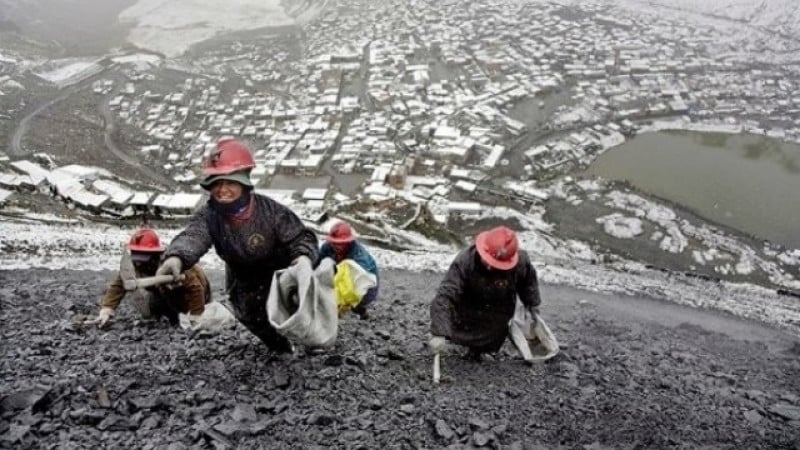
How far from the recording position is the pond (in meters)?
19.4

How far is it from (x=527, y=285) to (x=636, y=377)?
2083 millimetres

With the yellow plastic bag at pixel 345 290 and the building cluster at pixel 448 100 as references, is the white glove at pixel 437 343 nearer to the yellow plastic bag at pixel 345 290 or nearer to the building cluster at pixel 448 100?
the yellow plastic bag at pixel 345 290

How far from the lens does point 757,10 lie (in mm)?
37031

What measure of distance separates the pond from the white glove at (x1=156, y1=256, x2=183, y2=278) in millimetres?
20486

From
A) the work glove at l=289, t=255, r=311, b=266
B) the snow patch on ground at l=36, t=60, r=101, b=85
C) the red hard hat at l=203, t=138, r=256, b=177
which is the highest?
the red hard hat at l=203, t=138, r=256, b=177

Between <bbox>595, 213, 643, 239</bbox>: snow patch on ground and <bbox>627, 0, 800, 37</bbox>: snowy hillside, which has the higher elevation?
<bbox>627, 0, 800, 37</bbox>: snowy hillside

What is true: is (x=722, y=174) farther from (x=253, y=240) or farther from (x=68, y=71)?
(x=68, y=71)

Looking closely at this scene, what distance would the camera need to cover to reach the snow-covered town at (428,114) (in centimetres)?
1795

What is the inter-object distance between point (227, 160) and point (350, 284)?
7.45 ft

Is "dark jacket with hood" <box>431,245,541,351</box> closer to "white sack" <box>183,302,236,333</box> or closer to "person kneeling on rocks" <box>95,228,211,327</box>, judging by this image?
"white sack" <box>183,302,236,333</box>

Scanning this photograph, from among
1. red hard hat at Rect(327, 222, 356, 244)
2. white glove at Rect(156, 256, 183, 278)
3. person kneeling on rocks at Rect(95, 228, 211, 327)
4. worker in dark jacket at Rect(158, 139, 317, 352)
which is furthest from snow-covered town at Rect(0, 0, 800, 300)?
white glove at Rect(156, 256, 183, 278)

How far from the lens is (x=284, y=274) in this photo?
3.56 m

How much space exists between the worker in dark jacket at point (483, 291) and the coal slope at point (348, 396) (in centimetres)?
51

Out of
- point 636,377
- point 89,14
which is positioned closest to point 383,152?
point 636,377
